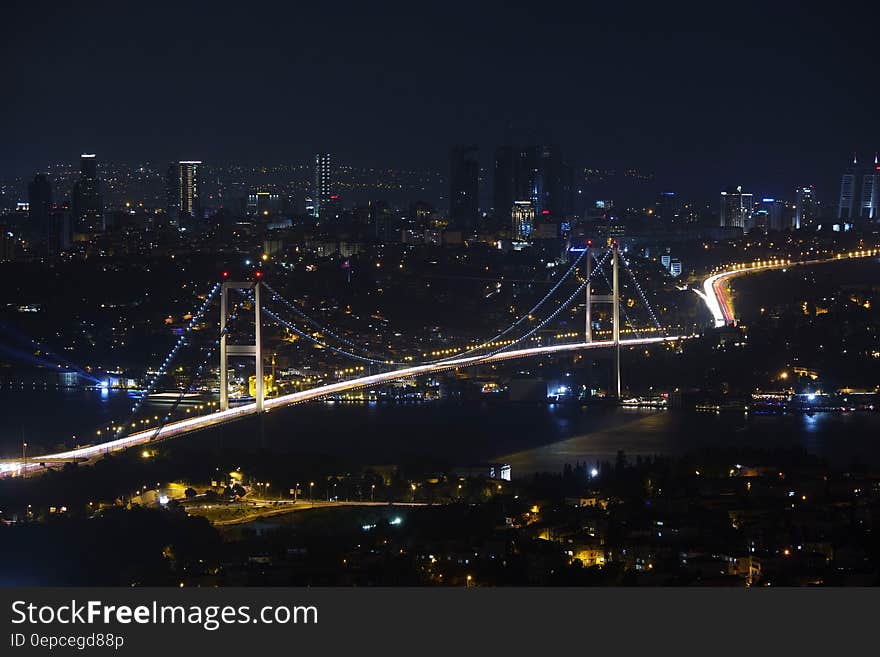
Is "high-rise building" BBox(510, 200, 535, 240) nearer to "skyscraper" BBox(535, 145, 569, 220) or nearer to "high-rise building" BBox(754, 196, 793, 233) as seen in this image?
"skyscraper" BBox(535, 145, 569, 220)

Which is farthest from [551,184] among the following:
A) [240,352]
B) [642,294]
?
[240,352]

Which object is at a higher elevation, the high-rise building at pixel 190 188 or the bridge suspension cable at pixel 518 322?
the high-rise building at pixel 190 188

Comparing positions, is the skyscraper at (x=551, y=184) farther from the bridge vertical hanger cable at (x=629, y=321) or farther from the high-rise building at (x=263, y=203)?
the bridge vertical hanger cable at (x=629, y=321)

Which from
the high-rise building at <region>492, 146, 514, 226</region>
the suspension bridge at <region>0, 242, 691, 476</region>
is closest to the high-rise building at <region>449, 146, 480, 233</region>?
the high-rise building at <region>492, 146, 514, 226</region>

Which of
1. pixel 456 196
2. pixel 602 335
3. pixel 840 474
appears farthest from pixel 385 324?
pixel 456 196

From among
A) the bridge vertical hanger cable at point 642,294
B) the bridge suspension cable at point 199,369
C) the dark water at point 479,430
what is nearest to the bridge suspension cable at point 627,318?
the bridge vertical hanger cable at point 642,294

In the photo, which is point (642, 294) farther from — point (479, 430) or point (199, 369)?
point (479, 430)
